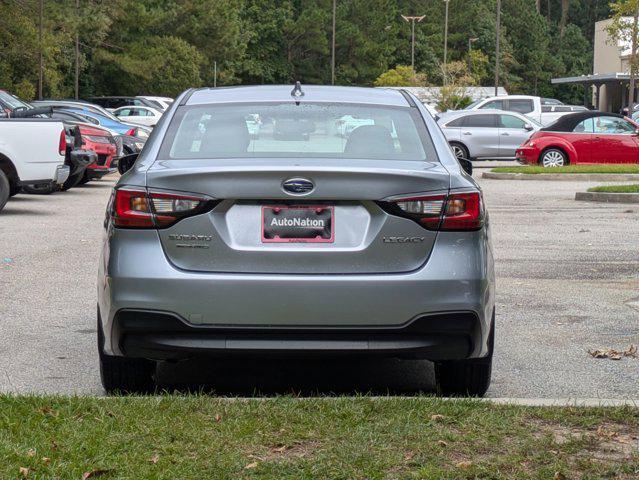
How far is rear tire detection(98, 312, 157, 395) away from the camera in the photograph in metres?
6.00

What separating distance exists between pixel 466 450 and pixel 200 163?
5.95 ft

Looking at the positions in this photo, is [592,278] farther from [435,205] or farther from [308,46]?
[308,46]

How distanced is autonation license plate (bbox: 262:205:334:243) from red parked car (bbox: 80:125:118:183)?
1780cm

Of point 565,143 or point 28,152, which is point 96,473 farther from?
point 565,143

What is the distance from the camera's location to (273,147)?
6.09m

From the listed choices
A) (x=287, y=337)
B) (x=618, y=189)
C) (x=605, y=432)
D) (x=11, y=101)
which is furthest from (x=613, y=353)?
(x=11, y=101)

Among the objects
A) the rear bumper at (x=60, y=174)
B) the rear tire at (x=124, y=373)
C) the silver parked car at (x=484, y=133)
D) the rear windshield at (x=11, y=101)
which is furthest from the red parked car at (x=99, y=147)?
the rear tire at (x=124, y=373)

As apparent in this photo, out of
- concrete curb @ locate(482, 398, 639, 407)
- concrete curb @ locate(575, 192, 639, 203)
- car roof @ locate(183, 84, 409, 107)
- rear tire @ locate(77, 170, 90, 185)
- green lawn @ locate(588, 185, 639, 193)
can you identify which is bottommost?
concrete curb @ locate(575, 192, 639, 203)

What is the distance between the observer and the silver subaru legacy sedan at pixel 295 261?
216 inches

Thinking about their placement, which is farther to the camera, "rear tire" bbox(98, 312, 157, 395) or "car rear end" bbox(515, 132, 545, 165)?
"car rear end" bbox(515, 132, 545, 165)

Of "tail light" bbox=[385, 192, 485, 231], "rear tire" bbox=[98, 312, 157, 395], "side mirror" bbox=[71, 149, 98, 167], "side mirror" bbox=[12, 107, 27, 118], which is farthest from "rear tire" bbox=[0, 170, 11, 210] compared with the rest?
"tail light" bbox=[385, 192, 485, 231]

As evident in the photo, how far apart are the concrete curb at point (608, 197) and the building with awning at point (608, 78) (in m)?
53.9

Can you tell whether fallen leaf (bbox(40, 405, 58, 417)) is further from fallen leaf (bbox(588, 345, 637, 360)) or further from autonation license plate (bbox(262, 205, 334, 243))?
fallen leaf (bbox(588, 345, 637, 360))

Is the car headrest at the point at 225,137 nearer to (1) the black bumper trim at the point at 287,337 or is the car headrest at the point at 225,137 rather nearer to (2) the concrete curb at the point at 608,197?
(1) the black bumper trim at the point at 287,337
